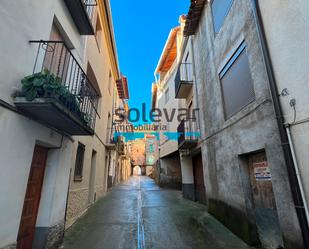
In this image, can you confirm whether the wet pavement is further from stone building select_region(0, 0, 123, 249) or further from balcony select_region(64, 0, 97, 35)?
balcony select_region(64, 0, 97, 35)

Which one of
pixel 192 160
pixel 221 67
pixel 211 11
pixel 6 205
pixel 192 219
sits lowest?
pixel 192 219

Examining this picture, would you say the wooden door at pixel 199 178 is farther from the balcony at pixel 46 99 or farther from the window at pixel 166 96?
the balcony at pixel 46 99

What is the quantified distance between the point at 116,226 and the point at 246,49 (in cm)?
579

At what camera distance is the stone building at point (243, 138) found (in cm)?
311

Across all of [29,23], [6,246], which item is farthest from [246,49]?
[6,246]

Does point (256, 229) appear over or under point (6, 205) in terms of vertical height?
under

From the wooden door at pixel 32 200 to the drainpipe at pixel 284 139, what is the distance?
4547 mm

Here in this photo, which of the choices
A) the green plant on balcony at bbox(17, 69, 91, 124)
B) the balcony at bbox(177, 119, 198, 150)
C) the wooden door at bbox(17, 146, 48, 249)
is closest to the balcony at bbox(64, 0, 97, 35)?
the green plant on balcony at bbox(17, 69, 91, 124)

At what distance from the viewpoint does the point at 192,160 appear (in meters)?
10.2

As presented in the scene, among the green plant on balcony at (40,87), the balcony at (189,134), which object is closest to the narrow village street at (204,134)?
the green plant on balcony at (40,87)

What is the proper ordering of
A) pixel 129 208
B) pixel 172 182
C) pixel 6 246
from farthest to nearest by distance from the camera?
pixel 172 182 → pixel 129 208 → pixel 6 246

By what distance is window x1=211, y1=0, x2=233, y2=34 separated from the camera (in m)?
5.30

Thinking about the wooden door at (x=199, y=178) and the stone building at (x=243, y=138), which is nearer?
the stone building at (x=243, y=138)

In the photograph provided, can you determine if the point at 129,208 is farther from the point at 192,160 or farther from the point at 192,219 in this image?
the point at 192,160
